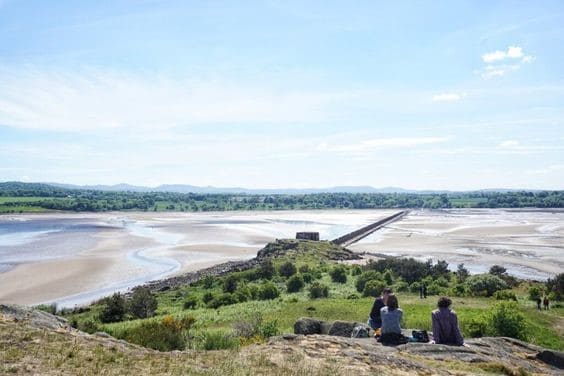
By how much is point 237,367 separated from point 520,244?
78.7 metres

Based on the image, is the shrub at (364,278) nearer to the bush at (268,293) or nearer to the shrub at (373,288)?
the shrub at (373,288)

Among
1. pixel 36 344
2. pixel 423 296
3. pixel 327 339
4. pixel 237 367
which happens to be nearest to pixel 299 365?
pixel 237 367

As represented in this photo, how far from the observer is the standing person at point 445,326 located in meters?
12.7

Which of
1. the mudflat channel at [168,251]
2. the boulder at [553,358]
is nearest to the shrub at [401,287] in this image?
the mudflat channel at [168,251]

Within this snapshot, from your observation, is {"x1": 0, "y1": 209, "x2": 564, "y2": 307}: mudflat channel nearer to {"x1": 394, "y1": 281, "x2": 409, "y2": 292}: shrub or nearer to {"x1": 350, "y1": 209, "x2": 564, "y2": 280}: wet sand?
{"x1": 350, "y1": 209, "x2": 564, "y2": 280}: wet sand

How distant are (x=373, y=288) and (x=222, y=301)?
38.2ft

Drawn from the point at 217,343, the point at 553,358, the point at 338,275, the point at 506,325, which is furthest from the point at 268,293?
the point at 553,358

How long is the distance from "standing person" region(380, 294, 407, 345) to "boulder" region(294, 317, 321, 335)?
382 cm

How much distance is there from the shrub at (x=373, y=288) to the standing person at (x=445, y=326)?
24660 millimetres

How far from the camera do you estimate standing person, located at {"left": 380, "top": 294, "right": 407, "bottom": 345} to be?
41.7 feet

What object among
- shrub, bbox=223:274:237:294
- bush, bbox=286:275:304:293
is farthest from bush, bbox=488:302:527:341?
shrub, bbox=223:274:237:294

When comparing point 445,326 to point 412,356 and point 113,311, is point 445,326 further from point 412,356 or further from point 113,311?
point 113,311

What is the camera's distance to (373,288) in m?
38.3

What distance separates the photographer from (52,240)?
277 ft
